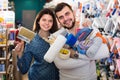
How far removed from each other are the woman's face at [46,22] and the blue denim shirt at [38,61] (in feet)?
0.40

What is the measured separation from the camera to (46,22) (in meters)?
2.46

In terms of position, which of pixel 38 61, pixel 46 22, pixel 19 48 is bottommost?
pixel 38 61

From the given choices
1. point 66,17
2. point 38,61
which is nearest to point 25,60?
point 38,61

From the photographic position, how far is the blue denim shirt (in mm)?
2436

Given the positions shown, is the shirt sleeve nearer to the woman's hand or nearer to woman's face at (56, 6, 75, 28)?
the woman's hand

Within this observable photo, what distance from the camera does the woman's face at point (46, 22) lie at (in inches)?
97.0

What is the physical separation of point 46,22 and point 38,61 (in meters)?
0.42

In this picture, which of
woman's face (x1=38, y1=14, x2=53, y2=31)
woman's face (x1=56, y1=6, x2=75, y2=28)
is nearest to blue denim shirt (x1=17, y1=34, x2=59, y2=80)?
woman's face (x1=38, y1=14, x2=53, y2=31)

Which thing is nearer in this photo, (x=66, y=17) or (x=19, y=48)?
(x=66, y=17)

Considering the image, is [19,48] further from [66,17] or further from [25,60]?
[66,17]

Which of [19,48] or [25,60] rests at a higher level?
[19,48]

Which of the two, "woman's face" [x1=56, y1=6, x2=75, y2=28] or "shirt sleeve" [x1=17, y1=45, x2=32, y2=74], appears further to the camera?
"shirt sleeve" [x1=17, y1=45, x2=32, y2=74]

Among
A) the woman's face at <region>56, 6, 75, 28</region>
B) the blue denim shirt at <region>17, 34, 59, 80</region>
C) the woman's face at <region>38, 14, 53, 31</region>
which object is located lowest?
the blue denim shirt at <region>17, 34, 59, 80</region>

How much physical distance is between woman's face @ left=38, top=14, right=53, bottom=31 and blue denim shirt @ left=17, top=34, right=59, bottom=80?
0.12m
